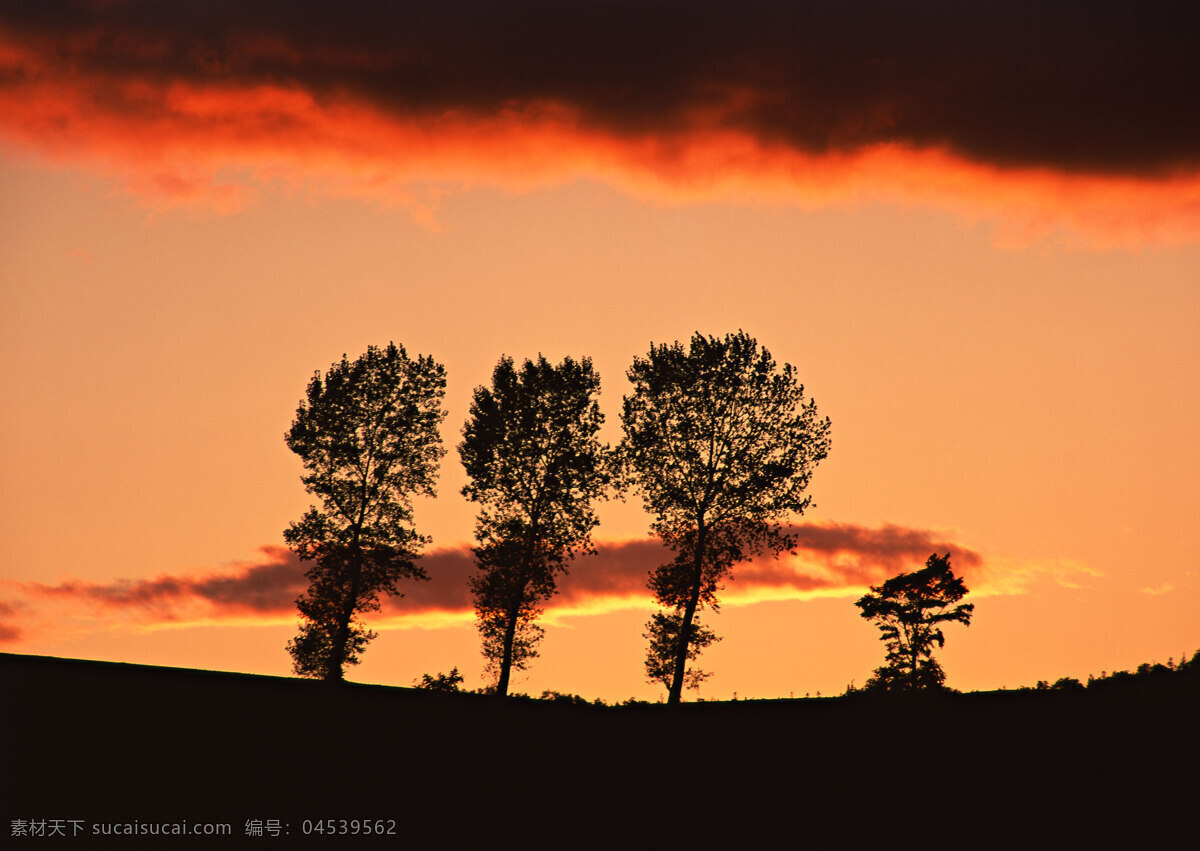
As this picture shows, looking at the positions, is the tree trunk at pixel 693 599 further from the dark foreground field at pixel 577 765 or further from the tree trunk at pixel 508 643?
the dark foreground field at pixel 577 765

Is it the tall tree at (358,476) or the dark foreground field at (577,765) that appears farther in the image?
the tall tree at (358,476)

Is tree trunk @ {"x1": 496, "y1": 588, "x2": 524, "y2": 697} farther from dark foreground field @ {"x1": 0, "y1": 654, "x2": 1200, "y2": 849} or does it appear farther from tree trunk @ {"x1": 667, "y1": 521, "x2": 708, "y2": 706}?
dark foreground field @ {"x1": 0, "y1": 654, "x2": 1200, "y2": 849}

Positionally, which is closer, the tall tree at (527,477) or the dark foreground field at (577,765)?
the dark foreground field at (577,765)

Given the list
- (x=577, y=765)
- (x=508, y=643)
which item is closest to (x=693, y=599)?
(x=508, y=643)

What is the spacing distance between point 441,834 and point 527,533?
32.1 meters

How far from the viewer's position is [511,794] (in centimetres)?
2603

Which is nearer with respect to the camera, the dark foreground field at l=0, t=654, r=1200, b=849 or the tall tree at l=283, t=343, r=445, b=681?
the dark foreground field at l=0, t=654, r=1200, b=849

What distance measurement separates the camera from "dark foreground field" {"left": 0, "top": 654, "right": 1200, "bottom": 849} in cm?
2419

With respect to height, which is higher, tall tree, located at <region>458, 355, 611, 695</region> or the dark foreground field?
tall tree, located at <region>458, 355, 611, 695</region>

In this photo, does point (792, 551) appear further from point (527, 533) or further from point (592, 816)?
point (592, 816)

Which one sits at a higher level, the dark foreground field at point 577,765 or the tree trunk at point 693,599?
the tree trunk at point 693,599

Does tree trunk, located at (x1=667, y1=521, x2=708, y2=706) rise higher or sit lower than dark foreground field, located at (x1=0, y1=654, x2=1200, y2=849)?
higher

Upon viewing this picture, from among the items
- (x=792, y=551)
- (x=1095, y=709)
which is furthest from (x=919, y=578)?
(x=1095, y=709)

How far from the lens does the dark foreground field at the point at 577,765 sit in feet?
79.4
